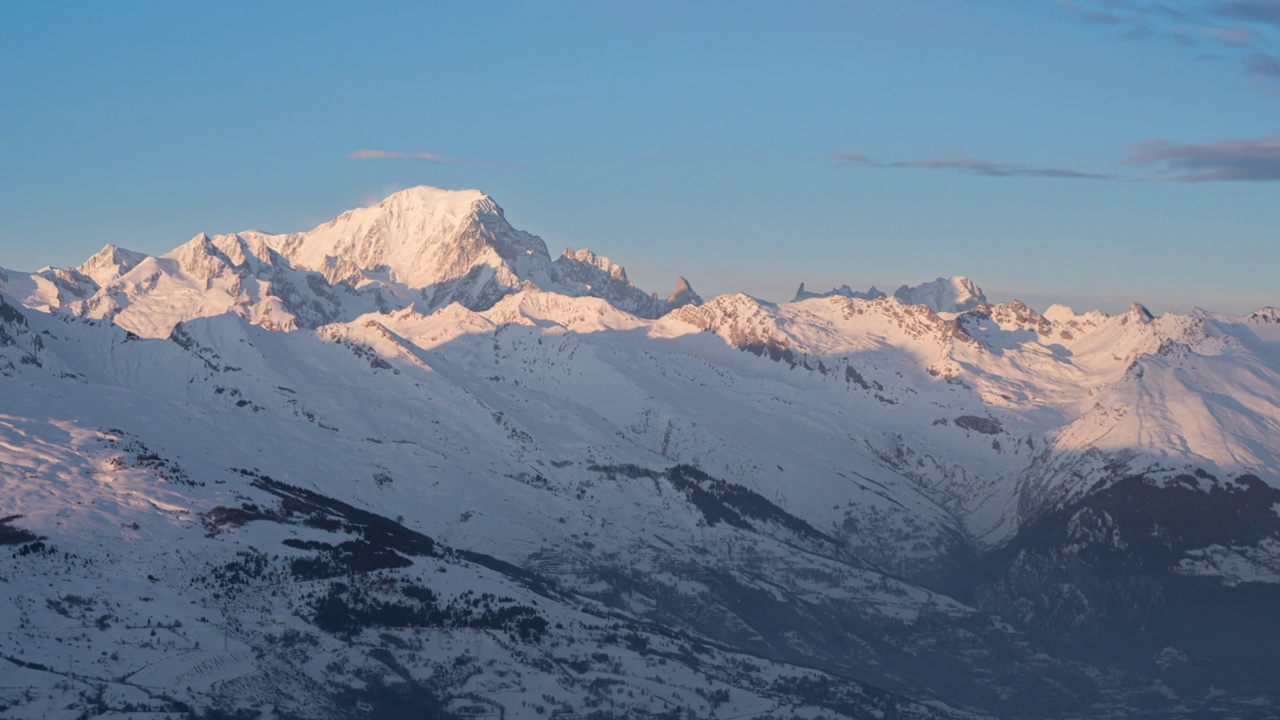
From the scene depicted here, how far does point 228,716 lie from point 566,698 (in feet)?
135

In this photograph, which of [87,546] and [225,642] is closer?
[225,642]

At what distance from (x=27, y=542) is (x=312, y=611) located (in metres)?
31.5

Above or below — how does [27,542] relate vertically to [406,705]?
above

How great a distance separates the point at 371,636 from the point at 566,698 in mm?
22739

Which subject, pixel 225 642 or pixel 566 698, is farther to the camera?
pixel 566 698

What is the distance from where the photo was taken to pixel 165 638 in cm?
17862

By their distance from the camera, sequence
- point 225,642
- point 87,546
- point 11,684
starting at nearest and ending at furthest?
point 11,684, point 225,642, point 87,546

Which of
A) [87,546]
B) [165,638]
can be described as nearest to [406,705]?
[165,638]

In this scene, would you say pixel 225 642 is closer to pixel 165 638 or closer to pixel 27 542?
pixel 165 638

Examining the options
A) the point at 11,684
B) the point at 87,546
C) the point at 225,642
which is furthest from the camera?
the point at 87,546

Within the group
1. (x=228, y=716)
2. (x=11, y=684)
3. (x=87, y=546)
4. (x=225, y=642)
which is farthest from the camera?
(x=87, y=546)

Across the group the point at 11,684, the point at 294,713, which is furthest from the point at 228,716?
the point at 11,684

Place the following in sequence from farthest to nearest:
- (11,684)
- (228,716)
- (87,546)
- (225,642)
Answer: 1. (87,546)
2. (225,642)
3. (228,716)
4. (11,684)

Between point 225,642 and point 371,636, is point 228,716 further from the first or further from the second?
point 371,636
